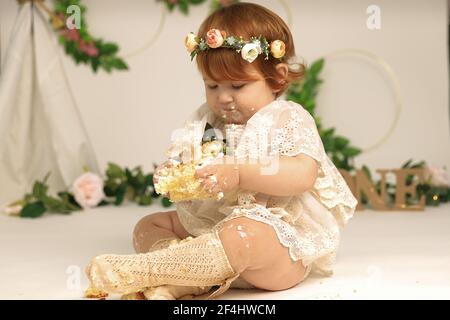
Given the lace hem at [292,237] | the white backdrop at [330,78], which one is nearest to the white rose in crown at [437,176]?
the white backdrop at [330,78]

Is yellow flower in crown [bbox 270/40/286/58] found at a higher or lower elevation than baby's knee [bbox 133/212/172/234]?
higher

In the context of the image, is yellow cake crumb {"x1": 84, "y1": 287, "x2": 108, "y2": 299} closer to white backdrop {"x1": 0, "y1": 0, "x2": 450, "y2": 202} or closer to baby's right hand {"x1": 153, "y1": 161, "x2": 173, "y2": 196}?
baby's right hand {"x1": 153, "y1": 161, "x2": 173, "y2": 196}

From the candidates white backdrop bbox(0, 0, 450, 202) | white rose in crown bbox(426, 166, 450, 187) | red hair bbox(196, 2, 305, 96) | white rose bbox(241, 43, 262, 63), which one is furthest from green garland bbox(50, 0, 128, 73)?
white rose bbox(241, 43, 262, 63)

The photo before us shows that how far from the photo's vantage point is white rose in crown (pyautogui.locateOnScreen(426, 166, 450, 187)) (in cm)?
254

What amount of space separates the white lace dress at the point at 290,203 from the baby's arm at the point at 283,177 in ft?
0.08

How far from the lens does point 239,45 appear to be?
154cm

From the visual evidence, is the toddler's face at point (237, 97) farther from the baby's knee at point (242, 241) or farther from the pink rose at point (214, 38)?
the baby's knee at point (242, 241)

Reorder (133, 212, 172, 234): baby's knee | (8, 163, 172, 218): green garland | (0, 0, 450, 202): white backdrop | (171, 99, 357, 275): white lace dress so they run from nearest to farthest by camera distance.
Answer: (171, 99, 357, 275): white lace dress → (133, 212, 172, 234): baby's knee → (8, 163, 172, 218): green garland → (0, 0, 450, 202): white backdrop

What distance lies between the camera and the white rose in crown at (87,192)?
8.33 feet

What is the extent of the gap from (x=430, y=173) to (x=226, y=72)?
123cm

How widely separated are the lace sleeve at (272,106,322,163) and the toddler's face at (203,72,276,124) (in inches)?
2.4

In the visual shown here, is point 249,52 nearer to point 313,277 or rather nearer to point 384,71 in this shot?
point 313,277

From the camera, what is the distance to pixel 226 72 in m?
1.55
